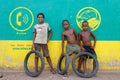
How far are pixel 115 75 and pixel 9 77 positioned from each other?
3.03 metres

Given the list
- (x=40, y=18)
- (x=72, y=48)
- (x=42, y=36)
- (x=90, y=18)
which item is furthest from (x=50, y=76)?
(x=90, y=18)

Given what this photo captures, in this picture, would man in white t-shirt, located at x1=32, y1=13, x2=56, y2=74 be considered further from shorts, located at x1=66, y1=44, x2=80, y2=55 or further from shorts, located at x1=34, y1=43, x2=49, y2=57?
shorts, located at x1=66, y1=44, x2=80, y2=55

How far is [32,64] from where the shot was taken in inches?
371

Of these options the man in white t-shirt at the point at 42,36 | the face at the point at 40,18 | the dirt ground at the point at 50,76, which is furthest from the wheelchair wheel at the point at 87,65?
the face at the point at 40,18

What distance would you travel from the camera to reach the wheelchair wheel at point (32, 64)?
28.9ft

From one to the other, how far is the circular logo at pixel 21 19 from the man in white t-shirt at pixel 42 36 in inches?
12.3

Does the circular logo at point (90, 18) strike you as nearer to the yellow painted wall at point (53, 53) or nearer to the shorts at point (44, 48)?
the yellow painted wall at point (53, 53)

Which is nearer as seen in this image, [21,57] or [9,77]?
[9,77]

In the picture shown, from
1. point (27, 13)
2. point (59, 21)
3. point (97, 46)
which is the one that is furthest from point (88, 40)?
point (27, 13)

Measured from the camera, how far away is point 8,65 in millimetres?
9422

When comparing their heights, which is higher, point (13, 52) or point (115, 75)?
point (13, 52)

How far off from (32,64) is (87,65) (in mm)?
1632

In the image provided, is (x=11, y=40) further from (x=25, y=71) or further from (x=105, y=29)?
(x=105, y=29)

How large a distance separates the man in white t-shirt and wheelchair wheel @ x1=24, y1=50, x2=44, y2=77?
20cm
